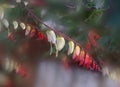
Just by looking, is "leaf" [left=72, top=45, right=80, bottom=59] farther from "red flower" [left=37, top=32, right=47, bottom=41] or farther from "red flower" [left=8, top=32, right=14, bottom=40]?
"red flower" [left=8, top=32, right=14, bottom=40]

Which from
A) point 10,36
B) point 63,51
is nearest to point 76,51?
point 63,51

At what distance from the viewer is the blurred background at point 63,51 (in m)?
0.99

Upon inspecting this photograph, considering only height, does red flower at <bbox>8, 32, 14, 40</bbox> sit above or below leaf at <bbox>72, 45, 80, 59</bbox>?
above

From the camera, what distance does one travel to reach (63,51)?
1.06 metres

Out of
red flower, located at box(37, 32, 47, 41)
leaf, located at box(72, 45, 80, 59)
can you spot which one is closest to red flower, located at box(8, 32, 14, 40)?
red flower, located at box(37, 32, 47, 41)

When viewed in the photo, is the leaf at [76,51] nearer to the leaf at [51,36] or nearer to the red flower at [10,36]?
the leaf at [51,36]

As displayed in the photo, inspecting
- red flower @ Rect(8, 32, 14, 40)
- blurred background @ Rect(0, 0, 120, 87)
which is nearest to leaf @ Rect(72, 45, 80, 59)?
blurred background @ Rect(0, 0, 120, 87)

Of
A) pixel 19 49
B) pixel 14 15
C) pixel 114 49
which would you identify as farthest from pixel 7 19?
pixel 114 49

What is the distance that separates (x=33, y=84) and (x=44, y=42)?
8.4 inches

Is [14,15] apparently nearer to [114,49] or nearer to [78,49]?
[78,49]

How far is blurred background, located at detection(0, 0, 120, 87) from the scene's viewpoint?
39.2 inches

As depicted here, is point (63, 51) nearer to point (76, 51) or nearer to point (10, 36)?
point (76, 51)

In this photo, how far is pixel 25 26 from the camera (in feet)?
3.26

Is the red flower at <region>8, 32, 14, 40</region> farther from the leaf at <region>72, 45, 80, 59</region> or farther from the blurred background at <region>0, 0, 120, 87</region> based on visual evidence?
the leaf at <region>72, 45, 80, 59</region>
